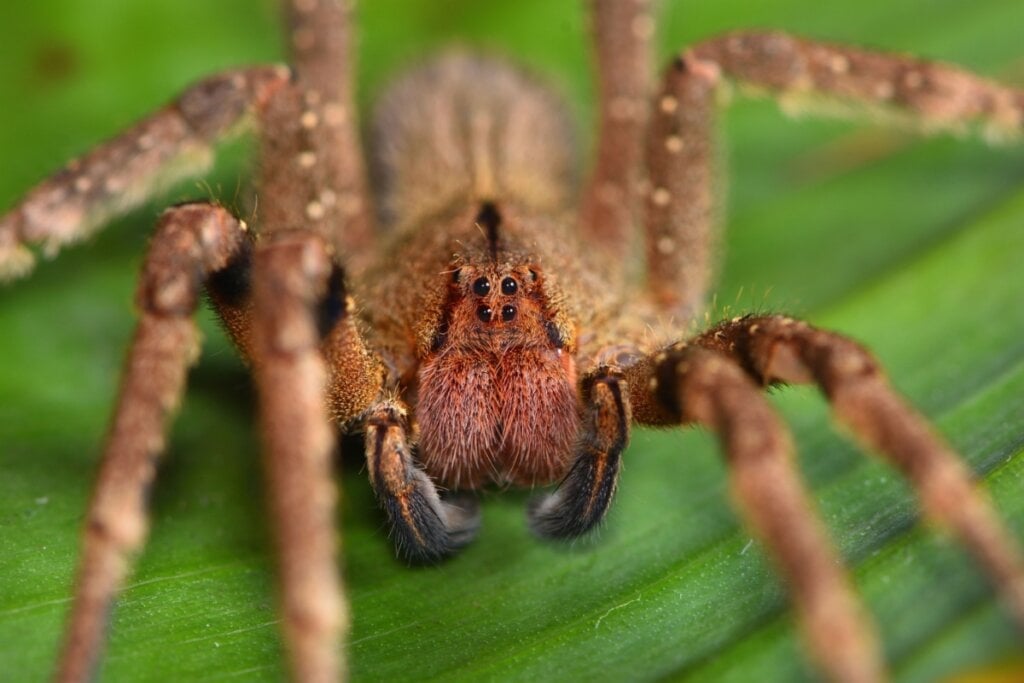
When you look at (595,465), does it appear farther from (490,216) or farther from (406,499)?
(490,216)

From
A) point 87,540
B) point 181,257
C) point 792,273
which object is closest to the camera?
point 87,540

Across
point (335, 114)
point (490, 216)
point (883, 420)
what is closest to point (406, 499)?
point (490, 216)

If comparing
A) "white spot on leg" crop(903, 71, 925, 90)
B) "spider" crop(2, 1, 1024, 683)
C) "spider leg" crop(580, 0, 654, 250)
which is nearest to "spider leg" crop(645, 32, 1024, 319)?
"white spot on leg" crop(903, 71, 925, 90)

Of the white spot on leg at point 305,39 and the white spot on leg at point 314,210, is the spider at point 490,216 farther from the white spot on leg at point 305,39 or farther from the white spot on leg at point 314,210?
the white spot on leg at point 305,39

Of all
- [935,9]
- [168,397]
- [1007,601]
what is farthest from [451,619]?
[935,9]

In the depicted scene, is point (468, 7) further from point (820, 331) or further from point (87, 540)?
point (87, 540)
